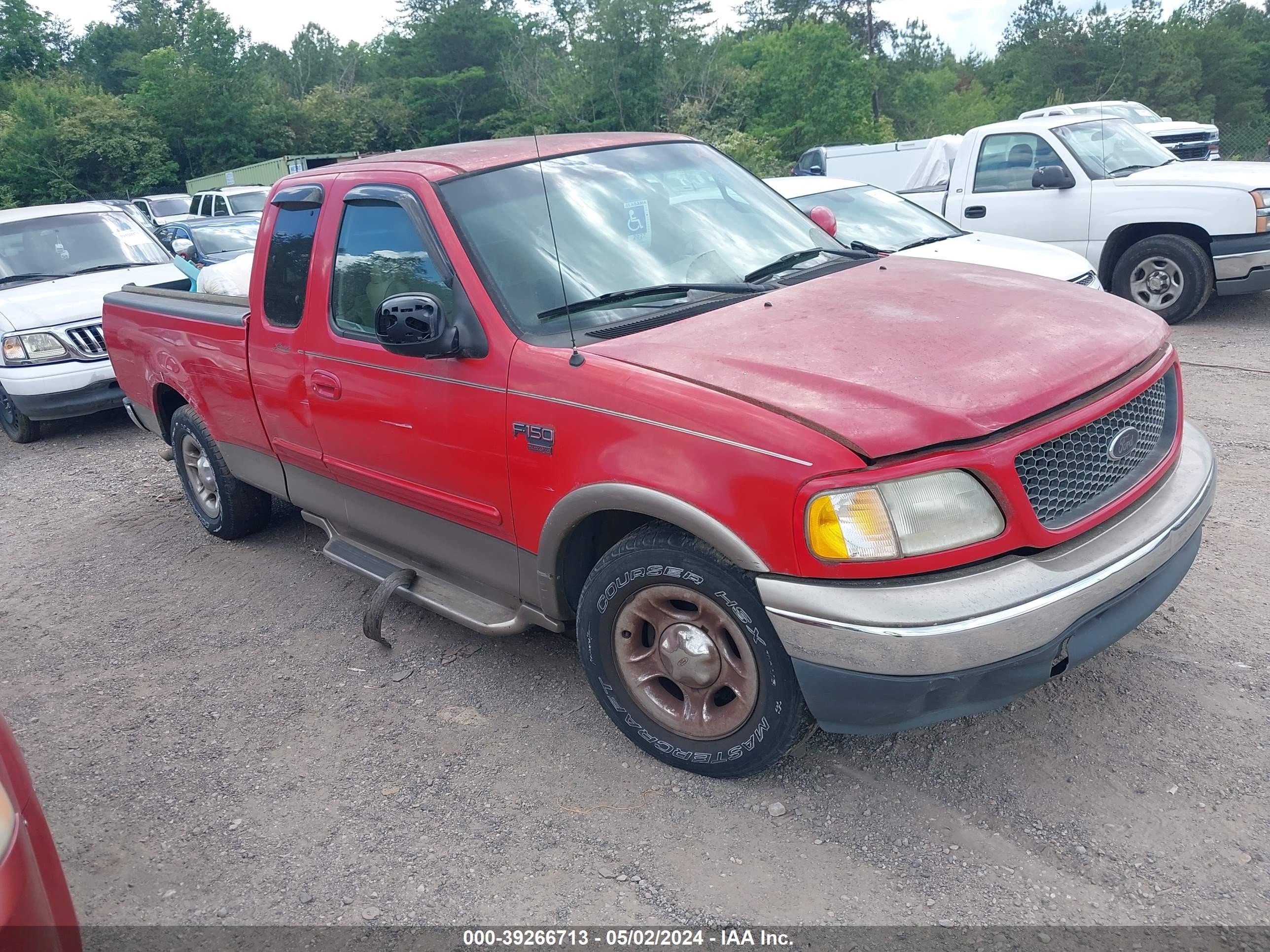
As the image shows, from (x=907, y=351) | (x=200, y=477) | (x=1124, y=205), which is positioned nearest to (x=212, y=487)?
(x=200, y=477)

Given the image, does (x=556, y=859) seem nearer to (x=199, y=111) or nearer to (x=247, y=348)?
(x=247, y=348)

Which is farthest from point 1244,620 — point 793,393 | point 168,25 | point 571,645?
point 168,25

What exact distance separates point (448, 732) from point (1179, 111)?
47705 mm

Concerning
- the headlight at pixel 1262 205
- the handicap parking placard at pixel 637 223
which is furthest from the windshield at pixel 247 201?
the handicap parking placard at pixel 637 223

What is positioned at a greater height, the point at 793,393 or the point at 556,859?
the point at 793,393

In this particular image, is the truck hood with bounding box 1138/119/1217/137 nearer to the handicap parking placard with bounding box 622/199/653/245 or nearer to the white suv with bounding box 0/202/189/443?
the white suv with bounding box 0/202/189/443

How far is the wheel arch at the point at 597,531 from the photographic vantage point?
2.69m

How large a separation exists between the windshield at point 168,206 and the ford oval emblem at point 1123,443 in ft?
86.3

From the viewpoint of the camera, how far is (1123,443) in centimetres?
291

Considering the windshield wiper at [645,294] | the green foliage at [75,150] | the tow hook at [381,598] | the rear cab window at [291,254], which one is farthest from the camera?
the green foliage at [75,150]

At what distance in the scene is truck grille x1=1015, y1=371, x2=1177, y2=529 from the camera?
2.66 m

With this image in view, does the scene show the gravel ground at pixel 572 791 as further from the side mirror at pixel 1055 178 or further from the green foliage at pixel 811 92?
the green foliage at pixel 811 92

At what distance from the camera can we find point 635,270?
3.50 metres

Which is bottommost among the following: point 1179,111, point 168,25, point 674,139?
point 1179,111
